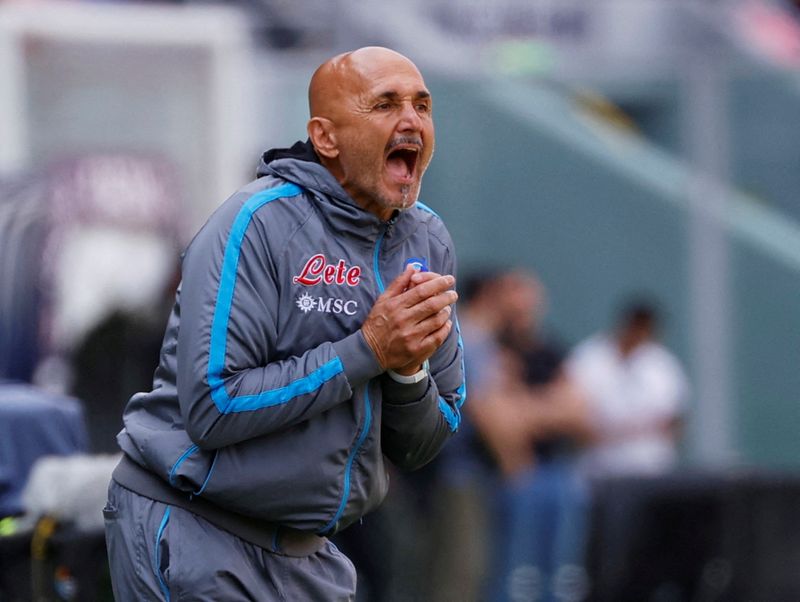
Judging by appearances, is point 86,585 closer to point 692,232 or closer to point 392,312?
point 392,312

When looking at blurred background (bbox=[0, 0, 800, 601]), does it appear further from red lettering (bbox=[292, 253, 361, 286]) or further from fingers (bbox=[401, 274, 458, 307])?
fingers (bbox=[401, 274, 458, 307])

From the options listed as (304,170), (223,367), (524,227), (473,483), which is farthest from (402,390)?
(524,227)

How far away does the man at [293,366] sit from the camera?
365cm

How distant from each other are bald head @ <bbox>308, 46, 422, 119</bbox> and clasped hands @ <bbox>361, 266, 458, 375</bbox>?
427 mm

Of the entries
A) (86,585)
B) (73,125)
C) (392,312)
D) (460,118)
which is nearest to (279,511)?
(392,312)

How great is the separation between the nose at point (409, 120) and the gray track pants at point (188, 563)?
99 cm

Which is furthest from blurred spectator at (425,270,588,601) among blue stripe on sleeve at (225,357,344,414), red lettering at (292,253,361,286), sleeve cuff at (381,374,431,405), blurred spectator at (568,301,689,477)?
blue stripe on sleeve at (225,357,344,414)

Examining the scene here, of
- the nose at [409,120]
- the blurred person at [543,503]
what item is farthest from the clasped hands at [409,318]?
the blurred person at [543,503]

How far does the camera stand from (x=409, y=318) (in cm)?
367

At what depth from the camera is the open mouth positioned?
3811 mm

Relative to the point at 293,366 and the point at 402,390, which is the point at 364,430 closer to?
the point at 402,390

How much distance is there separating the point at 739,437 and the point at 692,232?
5.17 ft

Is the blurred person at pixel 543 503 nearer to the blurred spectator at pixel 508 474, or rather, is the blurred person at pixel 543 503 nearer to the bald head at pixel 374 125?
the blurred spectator at pixel 508 474

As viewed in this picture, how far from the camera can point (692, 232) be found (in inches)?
502
